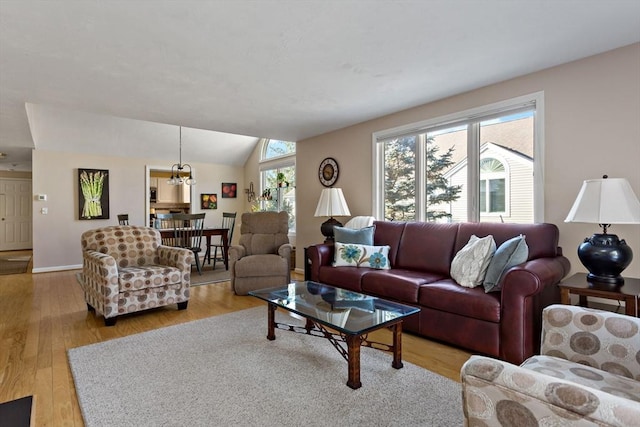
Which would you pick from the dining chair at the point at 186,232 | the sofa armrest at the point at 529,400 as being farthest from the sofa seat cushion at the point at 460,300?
the dining chair at the point at 186,232

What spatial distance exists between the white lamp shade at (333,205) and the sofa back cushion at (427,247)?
96cm

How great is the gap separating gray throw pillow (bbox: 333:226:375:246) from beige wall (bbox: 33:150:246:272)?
501 centimetres

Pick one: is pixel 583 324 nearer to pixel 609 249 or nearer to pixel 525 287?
pixel 525 287

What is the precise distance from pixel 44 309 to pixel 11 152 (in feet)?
15.2

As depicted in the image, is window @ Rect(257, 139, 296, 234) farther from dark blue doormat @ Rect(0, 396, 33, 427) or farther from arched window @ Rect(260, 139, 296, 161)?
dark blue doormat @ Rect(0, 396, 33, 427)

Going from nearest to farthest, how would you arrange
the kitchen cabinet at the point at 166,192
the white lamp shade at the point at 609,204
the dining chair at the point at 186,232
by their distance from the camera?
the white lamp shade at the point at 609,204 → the dining chair at the point at 186,232 → the kitchen cabinet at the point at 166,192

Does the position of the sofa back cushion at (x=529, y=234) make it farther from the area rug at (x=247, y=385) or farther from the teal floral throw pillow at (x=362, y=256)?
the area rug at (x=247, y=385)

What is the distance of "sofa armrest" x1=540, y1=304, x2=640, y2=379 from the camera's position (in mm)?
1306

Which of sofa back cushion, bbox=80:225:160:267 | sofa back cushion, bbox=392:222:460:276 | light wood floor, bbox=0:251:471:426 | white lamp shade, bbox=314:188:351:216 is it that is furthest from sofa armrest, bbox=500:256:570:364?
sofa back cushion, bbox=80:225:160:267

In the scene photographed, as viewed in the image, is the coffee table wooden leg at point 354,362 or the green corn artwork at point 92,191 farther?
the green corn artwork at point 92,191

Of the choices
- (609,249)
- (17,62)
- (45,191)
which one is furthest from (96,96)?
(609,249)

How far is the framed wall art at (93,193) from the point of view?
6137 mm

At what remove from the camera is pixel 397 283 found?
2812 mm

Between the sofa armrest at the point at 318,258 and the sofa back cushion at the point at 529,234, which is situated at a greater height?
the sofa back cushion at the point at 529,234
